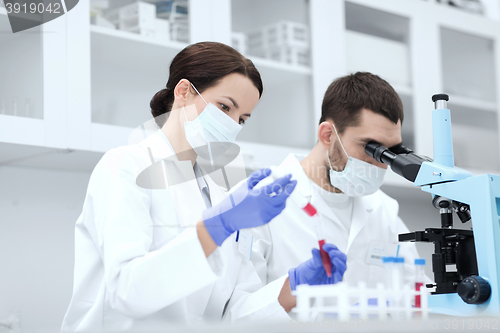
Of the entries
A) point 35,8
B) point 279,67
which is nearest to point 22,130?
point 35,8

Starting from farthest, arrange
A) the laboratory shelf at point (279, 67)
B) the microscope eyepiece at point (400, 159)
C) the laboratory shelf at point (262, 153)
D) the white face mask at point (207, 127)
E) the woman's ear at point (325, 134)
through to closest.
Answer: the laboratory shelf at point (279, 67)
the laboratory shelf at point (262, 153)
the woman's ear at point (325, 134)
the white face mask at point (207, 127)
the microscope eyepiece at point (400, 159)

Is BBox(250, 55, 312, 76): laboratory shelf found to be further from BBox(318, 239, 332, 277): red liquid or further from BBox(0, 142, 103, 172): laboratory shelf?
BBox(318, 239, 332, 277): red liquid

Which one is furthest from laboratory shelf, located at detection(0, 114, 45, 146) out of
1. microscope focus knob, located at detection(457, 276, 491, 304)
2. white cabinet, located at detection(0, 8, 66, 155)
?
microscope focus knob, located at detection(457, 276, 491, 304)

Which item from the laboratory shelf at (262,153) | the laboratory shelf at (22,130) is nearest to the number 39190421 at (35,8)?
the laboratory shelf at (22,130)

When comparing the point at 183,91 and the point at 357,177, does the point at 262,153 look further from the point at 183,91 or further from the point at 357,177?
the point at 183,91

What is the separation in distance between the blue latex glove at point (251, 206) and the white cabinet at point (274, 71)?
Answer: 659mm

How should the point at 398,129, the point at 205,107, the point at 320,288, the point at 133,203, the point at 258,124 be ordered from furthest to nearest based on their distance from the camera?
1. the point at 258,124
2. the point at 398,129
3. the point at 205,107
4. the point at 133,203
5. the point at 320,288

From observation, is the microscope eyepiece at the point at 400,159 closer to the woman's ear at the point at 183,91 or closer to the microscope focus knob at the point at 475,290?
the microscope focus knob at the point at 475,290

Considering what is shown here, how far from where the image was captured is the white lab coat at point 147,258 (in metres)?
1.03

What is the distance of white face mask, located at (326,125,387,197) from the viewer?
1.66 metres

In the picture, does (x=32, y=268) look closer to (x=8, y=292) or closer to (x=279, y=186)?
(x=8, y=292)

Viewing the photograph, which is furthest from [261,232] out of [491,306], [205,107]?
[491,306]

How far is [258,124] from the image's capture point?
Result: 2158mm

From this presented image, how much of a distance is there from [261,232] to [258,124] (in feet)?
1.98
